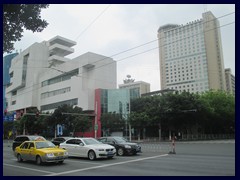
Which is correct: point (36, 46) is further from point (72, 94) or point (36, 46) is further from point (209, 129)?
point (209, 129)

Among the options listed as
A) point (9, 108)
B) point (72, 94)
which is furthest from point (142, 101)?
point (9, 108)

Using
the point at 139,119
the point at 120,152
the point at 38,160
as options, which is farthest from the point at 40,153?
the point at 139,119

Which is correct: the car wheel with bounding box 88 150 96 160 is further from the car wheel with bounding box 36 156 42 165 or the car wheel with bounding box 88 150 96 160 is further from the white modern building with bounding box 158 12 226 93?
the white modern building with bounding box 158 12 226 93

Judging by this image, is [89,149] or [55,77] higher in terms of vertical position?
[55,77]

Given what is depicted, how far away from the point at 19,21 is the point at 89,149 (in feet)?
28.4

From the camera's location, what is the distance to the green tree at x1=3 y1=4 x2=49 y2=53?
12008 millimetres

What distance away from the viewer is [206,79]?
318 feet

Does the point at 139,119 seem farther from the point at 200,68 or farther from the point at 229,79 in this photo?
the point at 229,79

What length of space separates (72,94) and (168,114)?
2857 cm

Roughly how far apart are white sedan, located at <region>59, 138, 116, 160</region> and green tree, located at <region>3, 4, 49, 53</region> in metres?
7.53

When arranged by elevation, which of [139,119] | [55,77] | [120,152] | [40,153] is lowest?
[120,152]

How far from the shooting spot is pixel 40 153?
13.6 metres

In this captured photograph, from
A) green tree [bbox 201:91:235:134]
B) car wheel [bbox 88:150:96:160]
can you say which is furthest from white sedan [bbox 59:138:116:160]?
green tree [bbox 201:91:235:134]

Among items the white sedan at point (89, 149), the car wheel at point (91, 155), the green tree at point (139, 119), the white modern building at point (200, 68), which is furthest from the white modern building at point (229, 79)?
the car wheel at point (91, 155)
